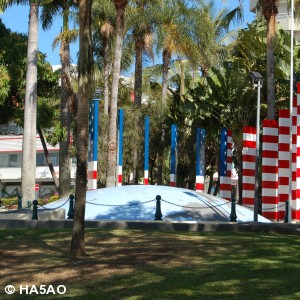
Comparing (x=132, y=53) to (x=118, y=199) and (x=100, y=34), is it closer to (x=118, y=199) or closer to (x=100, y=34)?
(x=100, y=34)

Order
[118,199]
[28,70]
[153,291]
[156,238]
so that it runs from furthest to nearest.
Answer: [28,70]
[118,199]
[156,238]
[153,291]

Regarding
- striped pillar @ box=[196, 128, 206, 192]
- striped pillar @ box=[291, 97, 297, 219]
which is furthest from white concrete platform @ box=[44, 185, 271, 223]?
striped pillar @ box=[196, 128, 206, 192]

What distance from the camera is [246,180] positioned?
32.3m

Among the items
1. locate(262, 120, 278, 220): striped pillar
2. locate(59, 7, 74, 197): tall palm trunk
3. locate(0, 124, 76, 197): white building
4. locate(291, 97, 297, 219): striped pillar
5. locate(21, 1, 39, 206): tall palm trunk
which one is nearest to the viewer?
locate(291, 97, 297, 219): striped pillar

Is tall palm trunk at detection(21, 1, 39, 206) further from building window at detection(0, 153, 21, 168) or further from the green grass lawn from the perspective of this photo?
building window at detection(0, 153, 21, 168)

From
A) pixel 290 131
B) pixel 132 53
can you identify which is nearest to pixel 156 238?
pixel 290 131

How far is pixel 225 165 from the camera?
37500mm

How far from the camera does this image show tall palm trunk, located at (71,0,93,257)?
46.4ft

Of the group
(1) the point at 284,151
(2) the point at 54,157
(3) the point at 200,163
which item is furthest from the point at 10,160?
(1) the point at 284,151

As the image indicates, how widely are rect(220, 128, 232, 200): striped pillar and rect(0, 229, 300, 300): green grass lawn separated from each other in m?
19.6

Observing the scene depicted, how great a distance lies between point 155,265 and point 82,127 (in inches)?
123

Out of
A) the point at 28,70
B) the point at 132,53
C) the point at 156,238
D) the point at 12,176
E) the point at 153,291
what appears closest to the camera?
the point at 153,291

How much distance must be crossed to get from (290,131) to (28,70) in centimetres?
1034

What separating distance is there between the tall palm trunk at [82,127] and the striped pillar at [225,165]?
22.8m
